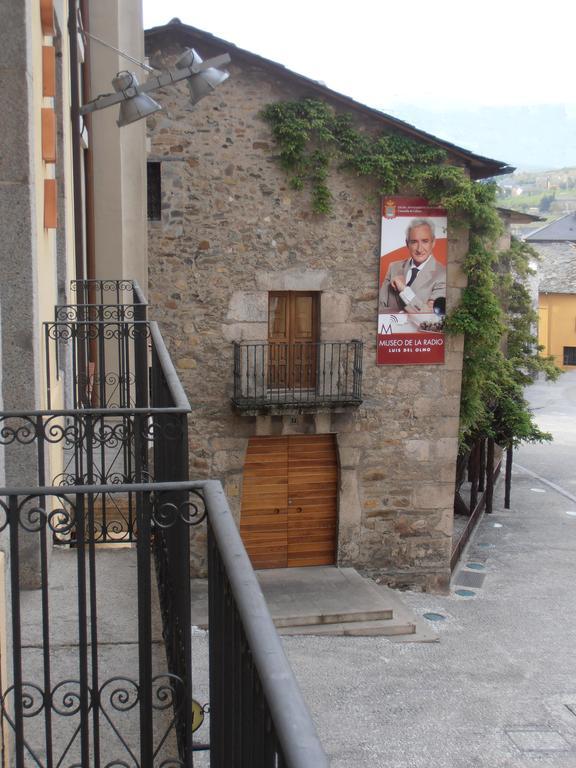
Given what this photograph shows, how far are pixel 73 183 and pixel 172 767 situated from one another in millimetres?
7226

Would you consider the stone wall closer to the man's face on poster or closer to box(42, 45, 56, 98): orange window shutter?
the man's face on poster

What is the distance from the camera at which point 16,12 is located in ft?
16.3

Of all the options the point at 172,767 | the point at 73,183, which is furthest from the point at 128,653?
the point at 73,183

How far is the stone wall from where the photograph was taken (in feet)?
41.8

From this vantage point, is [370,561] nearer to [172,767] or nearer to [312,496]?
[312,496]

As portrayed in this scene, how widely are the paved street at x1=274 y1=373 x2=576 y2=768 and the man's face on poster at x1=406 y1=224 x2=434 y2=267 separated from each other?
507cm

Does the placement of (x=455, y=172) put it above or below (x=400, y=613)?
above

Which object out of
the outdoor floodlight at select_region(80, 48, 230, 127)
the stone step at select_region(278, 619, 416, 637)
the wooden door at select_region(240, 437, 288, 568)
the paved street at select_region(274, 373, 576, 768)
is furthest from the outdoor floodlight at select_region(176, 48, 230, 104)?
the stone step at select_region(278, 619, 416, 637)

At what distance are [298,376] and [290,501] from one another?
1.95 m

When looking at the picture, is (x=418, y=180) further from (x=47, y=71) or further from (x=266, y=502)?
(x=47, y=71)

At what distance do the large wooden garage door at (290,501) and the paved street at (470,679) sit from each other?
5.86 feet

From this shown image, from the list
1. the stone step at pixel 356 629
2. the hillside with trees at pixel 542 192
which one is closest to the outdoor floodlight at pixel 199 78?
the stone step at pixel 356 629

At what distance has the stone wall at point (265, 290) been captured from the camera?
1275 cm

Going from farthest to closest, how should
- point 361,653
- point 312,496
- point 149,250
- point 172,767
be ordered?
point 312,496 → point 149,250 → point 361,653 → point 172,767
